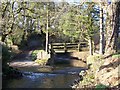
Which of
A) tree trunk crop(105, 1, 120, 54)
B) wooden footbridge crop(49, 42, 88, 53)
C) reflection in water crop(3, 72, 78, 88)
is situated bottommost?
reflection in water crop(3, 72, 78, 88)

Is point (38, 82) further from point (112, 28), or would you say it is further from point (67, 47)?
point (67, 47)

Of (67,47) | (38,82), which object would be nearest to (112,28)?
(38,82)

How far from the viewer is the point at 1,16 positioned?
69.5ft

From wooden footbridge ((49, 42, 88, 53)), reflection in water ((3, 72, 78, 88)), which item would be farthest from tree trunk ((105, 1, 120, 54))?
wooden footbridge ((49, 42, 88, 53))

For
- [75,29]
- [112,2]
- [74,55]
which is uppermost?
[112,2]

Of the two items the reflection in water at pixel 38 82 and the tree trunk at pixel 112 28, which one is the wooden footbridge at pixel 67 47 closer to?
the reflection in water at pixel 38 82

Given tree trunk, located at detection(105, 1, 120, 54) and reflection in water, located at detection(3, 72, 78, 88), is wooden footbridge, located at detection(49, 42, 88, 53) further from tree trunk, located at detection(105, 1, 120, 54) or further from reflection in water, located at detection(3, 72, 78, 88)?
tree trunk, located at detection(105, 1, 120, 54)

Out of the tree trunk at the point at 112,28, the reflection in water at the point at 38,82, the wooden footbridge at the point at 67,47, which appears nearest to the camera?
the reflection in water at the point at 38,82

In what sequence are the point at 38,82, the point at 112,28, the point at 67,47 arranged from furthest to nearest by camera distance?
1. the point at 67,47
2. the point at 112,28
3. the point at 38,82

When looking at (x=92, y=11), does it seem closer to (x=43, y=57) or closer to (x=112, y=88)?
(x=43, y=57)

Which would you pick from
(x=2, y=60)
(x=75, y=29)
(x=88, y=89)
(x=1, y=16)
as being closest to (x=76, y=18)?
(x=75, y=29)

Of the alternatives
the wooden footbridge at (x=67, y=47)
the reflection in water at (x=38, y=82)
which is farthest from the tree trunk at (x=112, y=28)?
the wooden footbridge at (x=67, y=47)

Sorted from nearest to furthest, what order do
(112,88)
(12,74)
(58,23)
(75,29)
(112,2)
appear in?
(112,88) < (112,2) < (12,74) < (75,29) < (58,23)

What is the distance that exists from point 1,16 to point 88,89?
1258 centimetres
